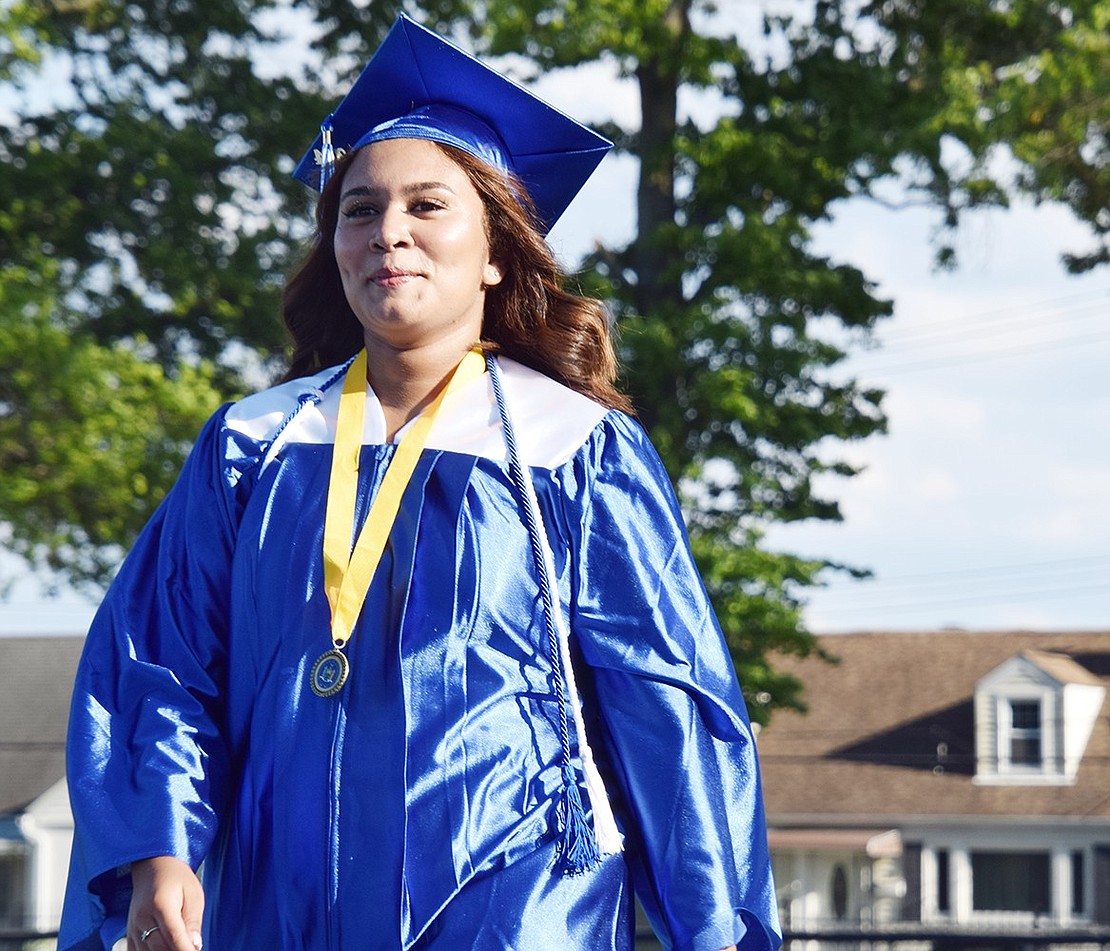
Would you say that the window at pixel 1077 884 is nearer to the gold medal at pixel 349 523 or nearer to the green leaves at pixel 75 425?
the green leaves at pixel 75 425

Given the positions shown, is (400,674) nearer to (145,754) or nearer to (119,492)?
(145,754)

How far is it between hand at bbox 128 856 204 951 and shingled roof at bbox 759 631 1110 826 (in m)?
22.1

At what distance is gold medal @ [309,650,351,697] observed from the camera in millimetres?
2115

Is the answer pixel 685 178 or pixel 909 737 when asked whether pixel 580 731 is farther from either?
pixel 909 737

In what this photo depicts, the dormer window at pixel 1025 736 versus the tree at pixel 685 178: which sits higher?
the tree at pixel 685 178

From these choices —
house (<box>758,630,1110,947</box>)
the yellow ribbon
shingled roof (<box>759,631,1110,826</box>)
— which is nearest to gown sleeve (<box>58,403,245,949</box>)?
the yellow ribbon

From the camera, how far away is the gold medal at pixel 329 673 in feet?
6.94

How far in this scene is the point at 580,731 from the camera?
7.29 feet

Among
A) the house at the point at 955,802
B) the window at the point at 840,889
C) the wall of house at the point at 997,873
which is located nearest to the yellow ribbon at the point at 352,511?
the house at the point at 955,802

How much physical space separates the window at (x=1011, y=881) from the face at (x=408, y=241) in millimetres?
24098

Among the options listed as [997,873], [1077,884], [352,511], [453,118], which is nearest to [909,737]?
[997,873]

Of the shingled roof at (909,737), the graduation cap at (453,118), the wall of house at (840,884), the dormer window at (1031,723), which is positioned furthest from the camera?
the wall of house at (840,884)

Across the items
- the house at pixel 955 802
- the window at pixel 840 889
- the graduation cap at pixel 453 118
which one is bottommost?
the window at pixel 840 889

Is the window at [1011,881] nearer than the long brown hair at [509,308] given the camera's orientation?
No
